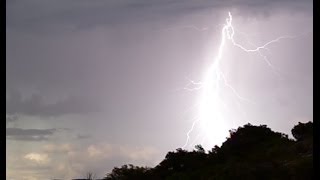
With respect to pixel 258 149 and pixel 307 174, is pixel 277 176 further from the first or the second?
pixel 258 149

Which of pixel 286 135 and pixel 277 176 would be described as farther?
pixel 286 135

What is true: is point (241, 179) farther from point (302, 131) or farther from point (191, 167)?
point (302, 131)

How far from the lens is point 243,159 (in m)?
30.3

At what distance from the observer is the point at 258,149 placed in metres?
32.9

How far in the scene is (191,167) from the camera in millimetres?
32312

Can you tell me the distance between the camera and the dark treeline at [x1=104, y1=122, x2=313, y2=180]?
26438 mm

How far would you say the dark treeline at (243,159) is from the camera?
26.4 meters
